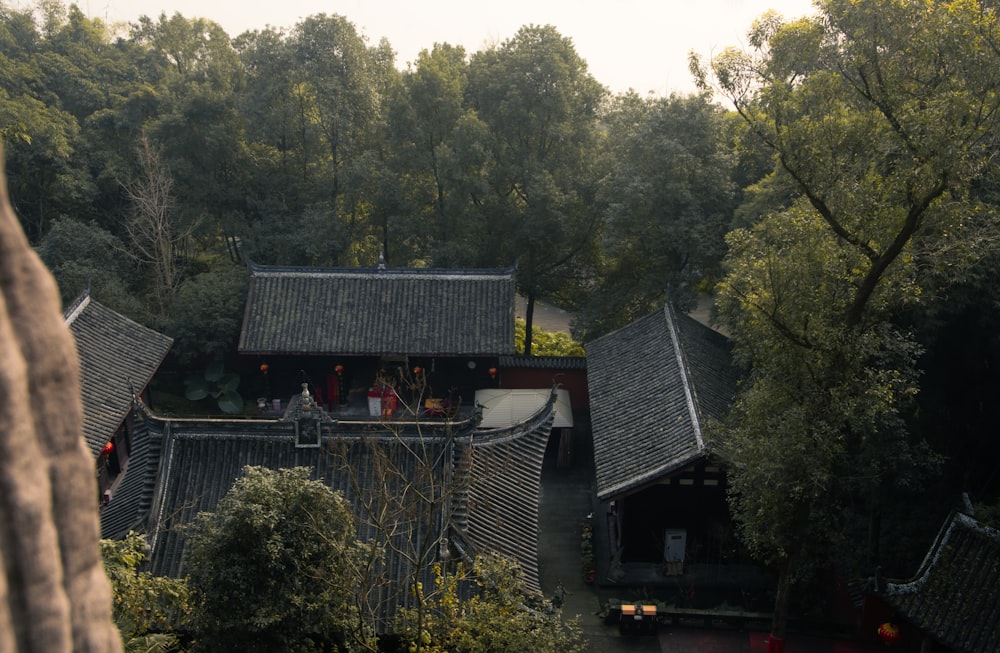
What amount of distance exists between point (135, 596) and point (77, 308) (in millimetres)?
13864

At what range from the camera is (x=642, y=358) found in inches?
824

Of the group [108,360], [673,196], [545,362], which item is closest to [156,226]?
[108,360]

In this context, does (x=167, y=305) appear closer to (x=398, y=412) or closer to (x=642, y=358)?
(x=398, y=412)

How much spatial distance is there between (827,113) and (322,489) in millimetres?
8725

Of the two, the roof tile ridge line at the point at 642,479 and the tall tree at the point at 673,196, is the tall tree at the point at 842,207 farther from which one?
the tall tree at the point at 673,196

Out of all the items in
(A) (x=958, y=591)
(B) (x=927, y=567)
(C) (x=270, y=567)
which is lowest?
(A) (x=958, y=591)

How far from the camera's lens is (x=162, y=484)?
13188mm

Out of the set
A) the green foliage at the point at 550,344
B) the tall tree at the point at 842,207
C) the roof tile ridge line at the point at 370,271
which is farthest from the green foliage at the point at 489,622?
the green foliage at the point at 550,344

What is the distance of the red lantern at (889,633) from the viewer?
13992mm

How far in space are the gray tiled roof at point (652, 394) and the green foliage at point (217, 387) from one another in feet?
33.7

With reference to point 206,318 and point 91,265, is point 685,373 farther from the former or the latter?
point 91,265

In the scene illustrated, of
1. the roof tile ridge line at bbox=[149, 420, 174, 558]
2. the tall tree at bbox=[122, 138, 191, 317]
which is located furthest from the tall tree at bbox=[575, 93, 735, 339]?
the roof tile ridge line at bbox=[149, 420, 174, 558]

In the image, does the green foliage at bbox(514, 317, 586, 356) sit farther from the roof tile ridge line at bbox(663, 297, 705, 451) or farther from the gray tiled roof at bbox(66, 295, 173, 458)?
the gray tiled roof at bbox(66, 295, 173, 458)

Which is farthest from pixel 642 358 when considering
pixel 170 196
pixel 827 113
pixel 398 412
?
pixel 170 196
